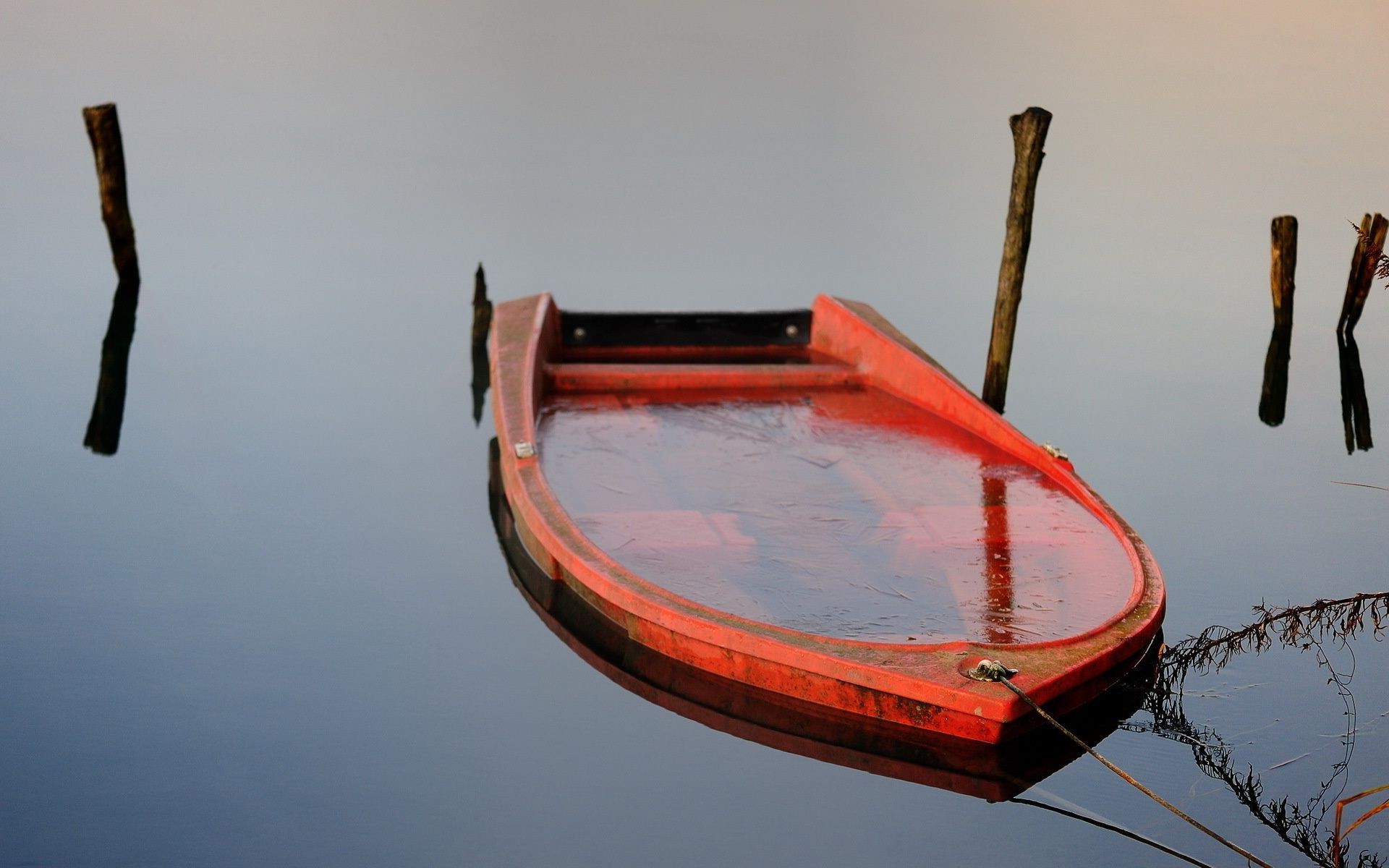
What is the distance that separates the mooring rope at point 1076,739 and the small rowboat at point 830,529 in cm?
4

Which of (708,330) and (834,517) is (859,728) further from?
(708,330)

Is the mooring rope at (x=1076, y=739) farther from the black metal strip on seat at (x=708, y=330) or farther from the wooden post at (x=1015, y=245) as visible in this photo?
the black metal strip on seat at (x=708, y=330)

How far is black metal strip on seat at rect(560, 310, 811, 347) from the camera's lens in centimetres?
1065

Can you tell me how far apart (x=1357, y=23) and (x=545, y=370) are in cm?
2829

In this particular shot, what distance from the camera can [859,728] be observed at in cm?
574

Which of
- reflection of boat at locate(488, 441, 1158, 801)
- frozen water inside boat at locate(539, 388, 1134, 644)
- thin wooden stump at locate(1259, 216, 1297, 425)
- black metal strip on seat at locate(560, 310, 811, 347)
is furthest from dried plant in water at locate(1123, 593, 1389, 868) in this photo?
thin wooden stump at locate(1259, 216, 1297, 425)

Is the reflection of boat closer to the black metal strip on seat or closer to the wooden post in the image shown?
the wooden post

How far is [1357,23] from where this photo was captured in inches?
1256

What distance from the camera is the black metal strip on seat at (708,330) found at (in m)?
10.6

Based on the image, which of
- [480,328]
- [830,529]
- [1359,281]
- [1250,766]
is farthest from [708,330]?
[1359,281]

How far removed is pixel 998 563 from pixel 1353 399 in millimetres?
6372

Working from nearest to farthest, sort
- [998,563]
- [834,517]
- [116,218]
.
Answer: [998,563] → [834,517] → [116,218]

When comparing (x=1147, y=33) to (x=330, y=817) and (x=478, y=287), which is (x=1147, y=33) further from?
(x=330, y=817)

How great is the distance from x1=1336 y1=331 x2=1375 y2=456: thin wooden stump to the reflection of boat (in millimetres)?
5076
